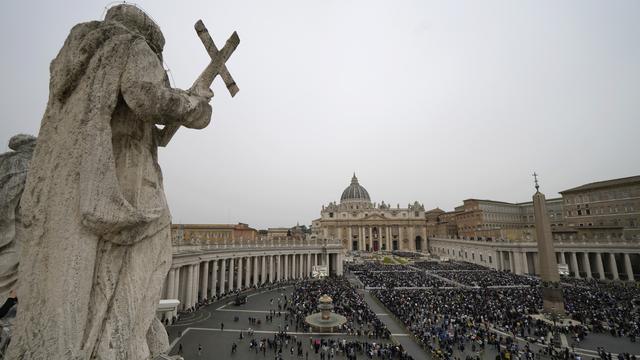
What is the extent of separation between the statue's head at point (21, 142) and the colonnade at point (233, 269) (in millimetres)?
23733

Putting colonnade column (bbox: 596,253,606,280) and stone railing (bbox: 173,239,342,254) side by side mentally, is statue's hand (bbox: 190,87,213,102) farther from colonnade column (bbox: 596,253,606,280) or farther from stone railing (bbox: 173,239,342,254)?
colonnade column (bbox: 596,253,606,280)

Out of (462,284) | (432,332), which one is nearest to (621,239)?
(462,284)

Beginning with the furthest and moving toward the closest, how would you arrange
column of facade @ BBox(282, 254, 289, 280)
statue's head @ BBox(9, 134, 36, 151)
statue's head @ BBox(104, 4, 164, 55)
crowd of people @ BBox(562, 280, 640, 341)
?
column of facade @ BBox(282, 254, 289, 280) → crowd of people @ BBox(562, 280, 640, 341) → statue's head @ BBox(9, 134, 36, 151) → statue's head @ BBox(104, 4, 164, 55)

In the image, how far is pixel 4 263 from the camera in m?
3.63

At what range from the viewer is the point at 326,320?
78.3 feet

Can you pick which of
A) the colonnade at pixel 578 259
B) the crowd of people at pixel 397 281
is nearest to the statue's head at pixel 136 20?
the crowd of people at pixel 397 281

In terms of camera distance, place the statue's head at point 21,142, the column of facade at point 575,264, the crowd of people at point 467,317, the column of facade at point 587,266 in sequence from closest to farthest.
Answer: the statue's head at point 21,142, the crowd of people at point 467,317, the column of facade at point 587,266, the column of facade at point 575,264

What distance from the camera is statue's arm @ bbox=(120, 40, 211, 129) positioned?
2.86 meters

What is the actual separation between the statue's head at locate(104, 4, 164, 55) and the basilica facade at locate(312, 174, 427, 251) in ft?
356

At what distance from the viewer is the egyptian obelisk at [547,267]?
1005 inches

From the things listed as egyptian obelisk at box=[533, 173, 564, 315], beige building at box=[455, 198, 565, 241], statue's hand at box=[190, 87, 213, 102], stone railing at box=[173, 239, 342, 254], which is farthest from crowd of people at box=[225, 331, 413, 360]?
beige building at box=[455, 198, 565, 241]

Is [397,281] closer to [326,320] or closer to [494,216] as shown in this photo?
[326,320]

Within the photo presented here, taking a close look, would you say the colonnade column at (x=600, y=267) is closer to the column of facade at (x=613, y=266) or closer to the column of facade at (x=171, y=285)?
the column of facade at (x=613, y=266)

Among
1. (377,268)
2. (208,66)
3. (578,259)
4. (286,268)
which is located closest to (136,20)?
(208,66)
